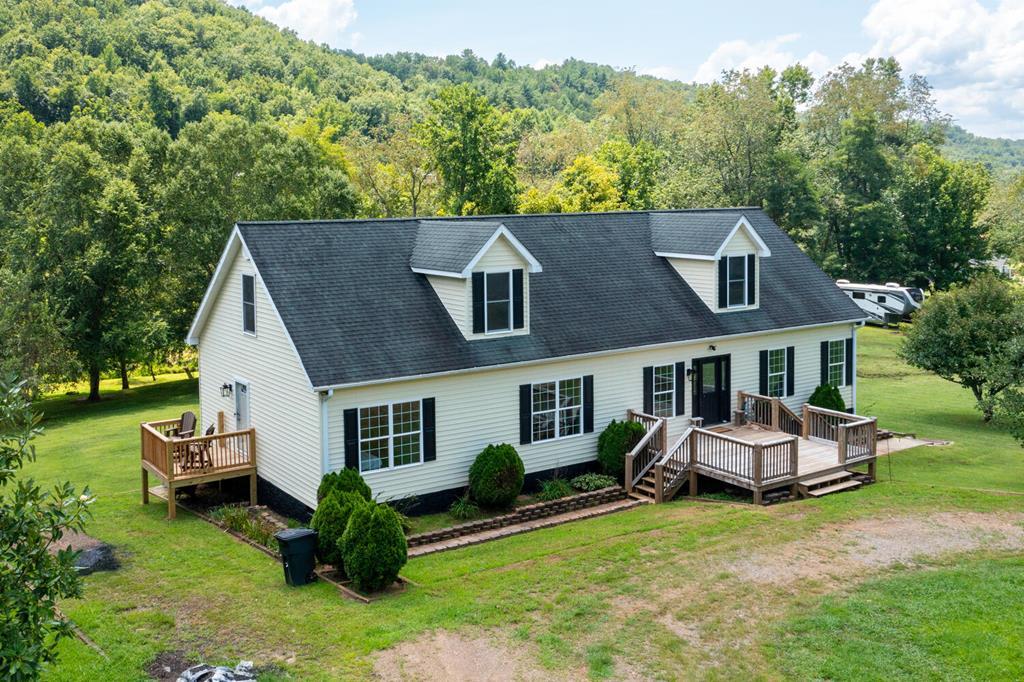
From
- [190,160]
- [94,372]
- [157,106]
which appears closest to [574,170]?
[190,160]

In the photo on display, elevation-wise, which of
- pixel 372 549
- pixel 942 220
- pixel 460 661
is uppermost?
pixel 942 220

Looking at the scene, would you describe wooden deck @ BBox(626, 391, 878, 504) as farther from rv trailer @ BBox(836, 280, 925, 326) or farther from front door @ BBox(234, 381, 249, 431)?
rv trailer @ BBox(836, 280, 925, 326)

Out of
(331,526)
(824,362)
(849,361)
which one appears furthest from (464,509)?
(849,361)

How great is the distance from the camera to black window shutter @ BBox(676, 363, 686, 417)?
928 inches

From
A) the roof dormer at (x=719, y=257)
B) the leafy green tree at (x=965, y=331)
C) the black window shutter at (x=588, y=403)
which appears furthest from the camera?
the leafy green tree at (x=965, y=331)

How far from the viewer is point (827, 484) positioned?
21.8 meters

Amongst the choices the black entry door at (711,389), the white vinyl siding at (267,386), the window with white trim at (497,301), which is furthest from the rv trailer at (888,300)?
the white vinyl siding at (267,386)

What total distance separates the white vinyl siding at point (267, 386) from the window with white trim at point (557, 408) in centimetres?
509

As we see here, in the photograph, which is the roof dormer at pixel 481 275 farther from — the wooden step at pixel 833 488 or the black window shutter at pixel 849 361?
the black window shutter at pixel 849 361

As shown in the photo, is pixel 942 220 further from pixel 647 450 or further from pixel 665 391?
pixel 647 450

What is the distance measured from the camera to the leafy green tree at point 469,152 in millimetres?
47609

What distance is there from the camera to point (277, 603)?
14883mm

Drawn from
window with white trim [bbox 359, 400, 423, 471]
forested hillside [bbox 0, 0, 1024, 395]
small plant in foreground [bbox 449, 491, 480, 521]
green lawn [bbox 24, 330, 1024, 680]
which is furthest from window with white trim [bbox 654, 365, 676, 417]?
forested hillside [bbox 0, 0, 1024, 395]

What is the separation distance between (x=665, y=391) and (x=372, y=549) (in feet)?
34.2
